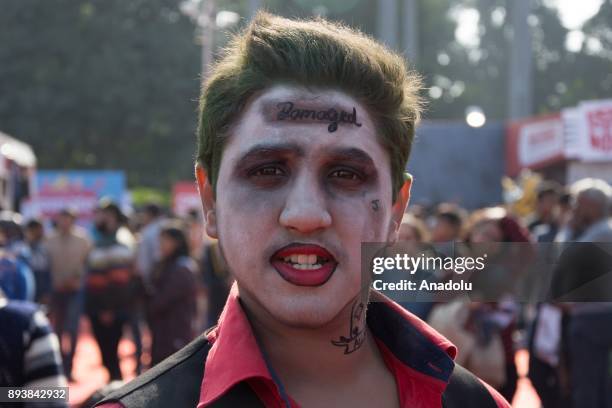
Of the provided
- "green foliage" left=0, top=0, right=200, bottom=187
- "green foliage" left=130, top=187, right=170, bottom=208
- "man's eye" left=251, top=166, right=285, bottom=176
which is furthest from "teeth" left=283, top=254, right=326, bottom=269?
"green foliage" left=130, top=187, right=170, bottom=208

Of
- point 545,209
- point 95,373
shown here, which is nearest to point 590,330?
point 545,209

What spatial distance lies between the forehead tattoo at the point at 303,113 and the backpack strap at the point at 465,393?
1.85 feet

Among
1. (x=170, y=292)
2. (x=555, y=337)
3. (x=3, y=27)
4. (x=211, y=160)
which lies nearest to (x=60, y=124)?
(x=3, y=27)

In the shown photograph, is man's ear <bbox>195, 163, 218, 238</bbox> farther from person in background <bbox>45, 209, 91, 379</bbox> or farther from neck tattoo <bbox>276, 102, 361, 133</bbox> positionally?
person in background <bbox>45, 209, 91, 379</bbox>

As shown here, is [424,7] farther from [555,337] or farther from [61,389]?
[61,389]

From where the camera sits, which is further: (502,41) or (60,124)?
(502,41)

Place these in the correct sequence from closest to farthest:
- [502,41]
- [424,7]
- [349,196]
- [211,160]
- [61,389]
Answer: [349,196] < [211,160] < [61,389] < [424,7] < [502,41]

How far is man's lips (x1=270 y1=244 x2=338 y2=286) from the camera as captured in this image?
1547mm

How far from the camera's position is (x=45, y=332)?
3.22 meters

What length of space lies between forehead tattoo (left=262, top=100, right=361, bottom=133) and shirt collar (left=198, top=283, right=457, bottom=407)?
1.15 ft

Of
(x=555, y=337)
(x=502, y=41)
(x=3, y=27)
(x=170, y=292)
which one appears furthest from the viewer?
(x=502, y=41)

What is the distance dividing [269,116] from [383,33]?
21333 millimetres

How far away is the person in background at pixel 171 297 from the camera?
7391mm

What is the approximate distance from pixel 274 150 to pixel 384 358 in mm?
528
